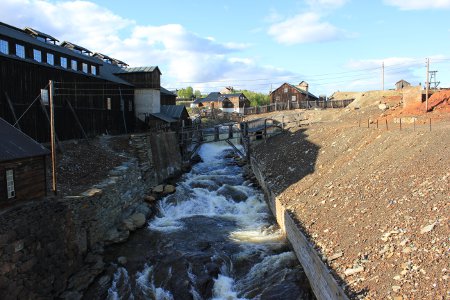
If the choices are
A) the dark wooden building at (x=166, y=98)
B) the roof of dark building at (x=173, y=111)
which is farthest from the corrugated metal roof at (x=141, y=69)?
the dark wooden building at (x=166, y=98)

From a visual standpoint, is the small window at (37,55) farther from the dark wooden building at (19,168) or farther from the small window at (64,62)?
the dark wooden building at (19,168)

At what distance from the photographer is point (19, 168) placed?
14711mm

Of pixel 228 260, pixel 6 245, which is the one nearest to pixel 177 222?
pixel 228 260

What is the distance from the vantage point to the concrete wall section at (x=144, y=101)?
4009cm

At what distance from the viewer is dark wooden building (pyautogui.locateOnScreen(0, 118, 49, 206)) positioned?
45.5 feet

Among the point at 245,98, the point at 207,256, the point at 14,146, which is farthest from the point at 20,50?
the point at 245,98

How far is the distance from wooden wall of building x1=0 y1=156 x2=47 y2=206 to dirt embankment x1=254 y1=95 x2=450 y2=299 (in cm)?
1196

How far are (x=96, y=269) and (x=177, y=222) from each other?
7558 mm

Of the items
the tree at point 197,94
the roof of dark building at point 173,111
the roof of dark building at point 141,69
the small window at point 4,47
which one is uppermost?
the tree at point 197,94

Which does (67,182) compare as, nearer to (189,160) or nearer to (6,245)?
(6,245)

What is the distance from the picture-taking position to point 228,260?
16.9 meters

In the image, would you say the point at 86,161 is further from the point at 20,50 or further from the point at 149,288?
the point at 149,288

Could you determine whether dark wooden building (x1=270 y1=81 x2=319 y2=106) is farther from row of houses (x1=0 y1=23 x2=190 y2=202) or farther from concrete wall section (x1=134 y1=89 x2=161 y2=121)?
row of houses (x1=0 y1=23 x2=190 y2=202)

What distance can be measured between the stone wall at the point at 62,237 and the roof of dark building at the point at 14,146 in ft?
6.73
